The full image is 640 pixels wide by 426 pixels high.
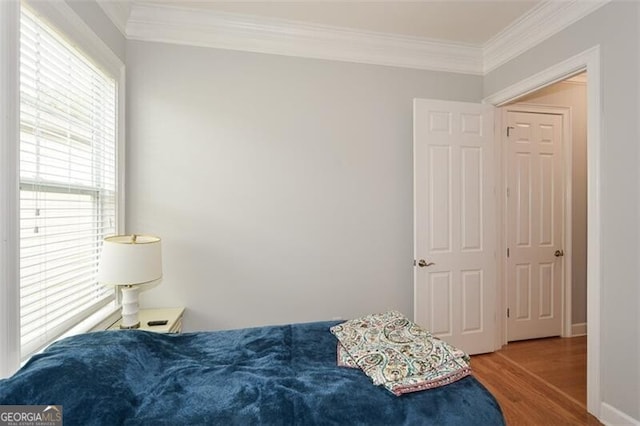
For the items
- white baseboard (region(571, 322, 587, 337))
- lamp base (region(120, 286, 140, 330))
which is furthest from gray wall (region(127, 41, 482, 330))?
white baseboard (region(571, 322, 587, 337))

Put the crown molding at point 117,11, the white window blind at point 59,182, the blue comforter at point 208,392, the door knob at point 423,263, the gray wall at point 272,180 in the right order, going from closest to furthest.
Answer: the blue comforter at point 208,392 < the white window blind at point 59,182 < the crown molding at point 117,11 < the gray wall at point 272,180 < the door knob at point 423,263

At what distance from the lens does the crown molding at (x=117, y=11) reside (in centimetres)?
200

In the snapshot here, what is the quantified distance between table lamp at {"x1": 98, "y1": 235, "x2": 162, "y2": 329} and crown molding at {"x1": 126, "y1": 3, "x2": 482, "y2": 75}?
5.57 feet

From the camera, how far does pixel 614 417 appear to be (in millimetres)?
1867

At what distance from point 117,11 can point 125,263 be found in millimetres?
1820

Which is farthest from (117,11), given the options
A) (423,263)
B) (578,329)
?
(578,329)

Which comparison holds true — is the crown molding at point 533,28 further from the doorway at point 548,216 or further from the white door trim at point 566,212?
the white door trim at point 566,212

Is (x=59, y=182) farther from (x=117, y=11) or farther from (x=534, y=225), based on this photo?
(x=534, y=225)

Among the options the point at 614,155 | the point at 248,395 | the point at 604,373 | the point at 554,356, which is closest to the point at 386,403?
the point at 248,395

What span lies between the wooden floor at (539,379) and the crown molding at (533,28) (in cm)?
275

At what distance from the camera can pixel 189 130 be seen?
2.43 meters

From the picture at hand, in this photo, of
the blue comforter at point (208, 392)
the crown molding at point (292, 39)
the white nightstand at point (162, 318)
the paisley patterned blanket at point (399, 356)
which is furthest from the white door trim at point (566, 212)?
the white nightstand at point (162, 318)

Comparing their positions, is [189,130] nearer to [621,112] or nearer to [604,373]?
[621,112]

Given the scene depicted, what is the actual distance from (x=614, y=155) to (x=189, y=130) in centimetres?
302
